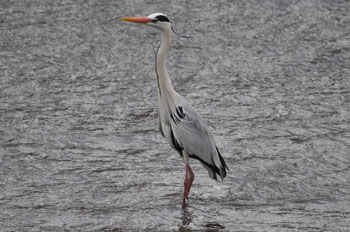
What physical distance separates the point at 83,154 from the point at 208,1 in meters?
5.36

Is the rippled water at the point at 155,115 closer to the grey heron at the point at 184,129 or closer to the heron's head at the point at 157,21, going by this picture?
the grey heron at the point at 184,129

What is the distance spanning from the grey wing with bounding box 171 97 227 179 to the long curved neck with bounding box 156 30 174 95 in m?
0.21

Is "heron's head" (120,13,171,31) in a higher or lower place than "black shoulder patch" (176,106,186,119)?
higher

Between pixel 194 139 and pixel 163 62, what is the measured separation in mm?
783

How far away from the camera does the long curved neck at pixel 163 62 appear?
616cm

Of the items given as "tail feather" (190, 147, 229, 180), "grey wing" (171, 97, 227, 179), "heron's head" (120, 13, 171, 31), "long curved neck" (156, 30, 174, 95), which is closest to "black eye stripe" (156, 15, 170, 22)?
"heron's head" (120, 13, 171, 31)

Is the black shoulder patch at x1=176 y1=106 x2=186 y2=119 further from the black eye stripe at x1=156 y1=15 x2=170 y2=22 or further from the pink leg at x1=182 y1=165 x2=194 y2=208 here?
the black eye stripe at x1=156 y1=15 x2=170 y2=22

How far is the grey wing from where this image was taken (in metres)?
6.23

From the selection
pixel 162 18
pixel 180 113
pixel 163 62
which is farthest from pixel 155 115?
pixel 162 18

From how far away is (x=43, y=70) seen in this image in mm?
9367

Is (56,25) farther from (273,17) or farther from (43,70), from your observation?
(273,17)

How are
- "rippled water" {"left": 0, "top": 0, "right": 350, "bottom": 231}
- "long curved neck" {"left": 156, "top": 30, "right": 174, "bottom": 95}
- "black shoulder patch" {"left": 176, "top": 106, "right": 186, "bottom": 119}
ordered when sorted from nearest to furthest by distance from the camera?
"rippled water" {"left": 0, "top": 0, "right": 350, "bottom": 231}
"long curved neck" {"left": 156, "top": 30, "right": 174, "bottom": 95}
"black shoulder patch" {"left": 176, "top": 106, "right": 186, "bottom": 119}

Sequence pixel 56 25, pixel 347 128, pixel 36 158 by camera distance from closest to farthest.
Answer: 1. pixel 36 158
2. pixel 347 128
3. pixel 56 25

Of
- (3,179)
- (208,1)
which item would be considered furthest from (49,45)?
(3,179)
